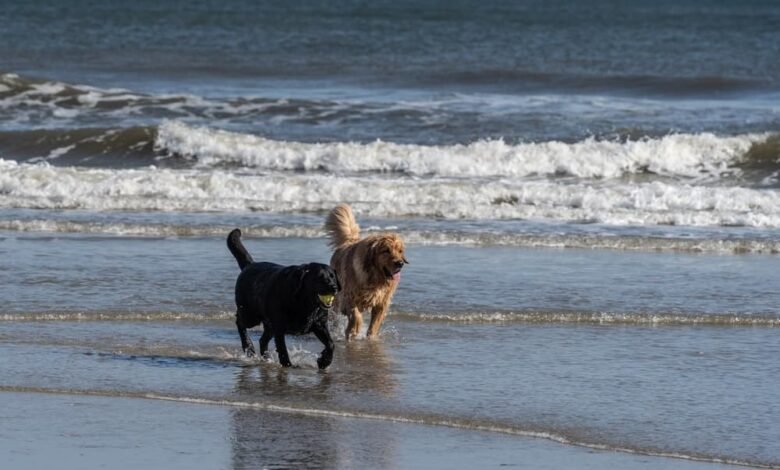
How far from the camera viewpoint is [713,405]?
7715 mm

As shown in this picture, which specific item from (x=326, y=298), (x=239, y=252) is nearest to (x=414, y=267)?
(x=239, y=252)

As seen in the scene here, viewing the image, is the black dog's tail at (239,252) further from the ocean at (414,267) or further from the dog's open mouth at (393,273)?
the dog's open mouth at (393,273)

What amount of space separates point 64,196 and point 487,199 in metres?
4.67

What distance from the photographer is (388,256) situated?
9.62m

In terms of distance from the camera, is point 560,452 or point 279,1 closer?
point 560,452

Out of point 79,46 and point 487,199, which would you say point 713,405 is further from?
point 79,46

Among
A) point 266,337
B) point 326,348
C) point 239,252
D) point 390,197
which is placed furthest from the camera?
point 390,197

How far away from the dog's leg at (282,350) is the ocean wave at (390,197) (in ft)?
20.8

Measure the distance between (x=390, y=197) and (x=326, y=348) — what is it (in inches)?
302

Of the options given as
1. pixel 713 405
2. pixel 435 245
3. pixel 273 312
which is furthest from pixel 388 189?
pixel 713 405

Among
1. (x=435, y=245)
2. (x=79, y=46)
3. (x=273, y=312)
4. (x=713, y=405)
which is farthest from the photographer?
(x=79, y=46)

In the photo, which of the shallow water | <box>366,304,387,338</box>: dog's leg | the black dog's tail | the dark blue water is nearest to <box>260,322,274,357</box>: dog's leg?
the shallow water

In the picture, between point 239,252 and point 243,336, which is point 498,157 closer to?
point 239,252

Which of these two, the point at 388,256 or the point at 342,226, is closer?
the point at 388,256
